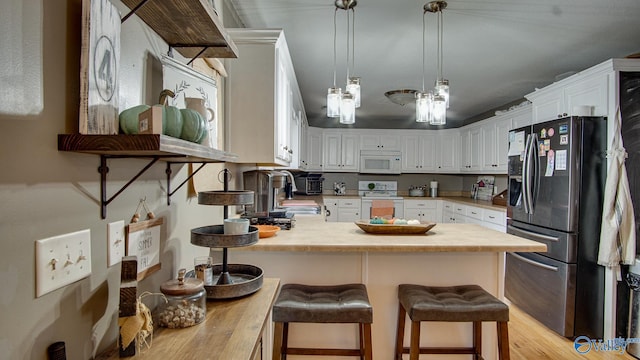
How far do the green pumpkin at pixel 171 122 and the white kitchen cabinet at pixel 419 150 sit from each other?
5.88 meters

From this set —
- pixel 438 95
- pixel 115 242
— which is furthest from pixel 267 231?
pixel 438 95

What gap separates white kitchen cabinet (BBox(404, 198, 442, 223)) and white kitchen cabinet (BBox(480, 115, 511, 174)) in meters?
1.07

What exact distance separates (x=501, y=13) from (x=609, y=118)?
1.17 metres

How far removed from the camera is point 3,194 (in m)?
0.56

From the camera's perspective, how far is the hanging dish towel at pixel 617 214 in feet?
8.10

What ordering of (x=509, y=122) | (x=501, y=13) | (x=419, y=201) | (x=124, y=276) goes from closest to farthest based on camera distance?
(x=124, y=276) < (x=501, y=13) < (x=509, y=122) < (x=419, y=201)

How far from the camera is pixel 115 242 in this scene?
0.86 m

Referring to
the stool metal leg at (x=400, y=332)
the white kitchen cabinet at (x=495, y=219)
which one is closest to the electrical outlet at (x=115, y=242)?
the stool metal leg at (x=400, y=332)

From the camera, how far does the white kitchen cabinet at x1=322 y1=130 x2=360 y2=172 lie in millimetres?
6367

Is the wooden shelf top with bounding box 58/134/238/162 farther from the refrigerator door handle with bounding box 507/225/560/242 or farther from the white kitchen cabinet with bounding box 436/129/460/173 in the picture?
the white kitchen cabinet with bounding box 436/129/460/173

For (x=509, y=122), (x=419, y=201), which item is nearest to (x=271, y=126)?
(x=509, y=122)

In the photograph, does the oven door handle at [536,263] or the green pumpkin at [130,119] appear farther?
the oven door handle at [536,263]

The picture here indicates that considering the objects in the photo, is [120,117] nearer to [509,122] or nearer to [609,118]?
[609,118]

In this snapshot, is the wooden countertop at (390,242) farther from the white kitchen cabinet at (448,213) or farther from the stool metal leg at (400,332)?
the white kitchen cabinet at (448,213)
